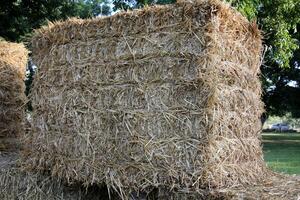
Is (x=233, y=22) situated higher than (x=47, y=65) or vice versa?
(x=233, y=22)

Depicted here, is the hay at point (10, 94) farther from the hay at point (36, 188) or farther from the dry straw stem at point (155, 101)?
the dry straw stem at point (155, 101)

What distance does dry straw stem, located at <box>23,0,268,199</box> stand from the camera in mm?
4398

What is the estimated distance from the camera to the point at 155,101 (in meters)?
4.64

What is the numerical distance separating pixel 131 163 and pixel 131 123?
425mm

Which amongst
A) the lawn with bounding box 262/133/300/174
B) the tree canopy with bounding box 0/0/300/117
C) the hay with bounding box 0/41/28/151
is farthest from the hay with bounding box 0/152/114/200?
the lawn with bounding box 262/133/300/174

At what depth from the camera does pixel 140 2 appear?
10.9 metres

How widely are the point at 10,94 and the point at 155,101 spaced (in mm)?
4201

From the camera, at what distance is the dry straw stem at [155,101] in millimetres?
4398

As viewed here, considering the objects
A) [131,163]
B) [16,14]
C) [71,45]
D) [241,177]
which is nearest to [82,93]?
[71,45]

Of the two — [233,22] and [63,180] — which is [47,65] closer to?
[63,180]

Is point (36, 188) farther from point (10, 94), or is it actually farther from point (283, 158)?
point (283, 158)

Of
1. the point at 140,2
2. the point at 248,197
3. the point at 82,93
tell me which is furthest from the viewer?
the point at 140,2

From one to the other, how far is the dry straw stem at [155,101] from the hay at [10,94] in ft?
8.19

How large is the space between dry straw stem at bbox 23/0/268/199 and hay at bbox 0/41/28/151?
A: 2.50 metres
